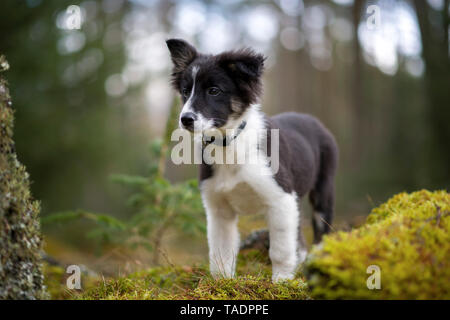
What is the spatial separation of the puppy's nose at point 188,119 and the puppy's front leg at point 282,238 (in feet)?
3.95

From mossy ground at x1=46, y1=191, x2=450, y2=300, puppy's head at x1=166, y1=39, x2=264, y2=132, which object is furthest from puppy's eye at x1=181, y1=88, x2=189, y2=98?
mossy ground at x1=46, y1=191, x2=450, y2=300

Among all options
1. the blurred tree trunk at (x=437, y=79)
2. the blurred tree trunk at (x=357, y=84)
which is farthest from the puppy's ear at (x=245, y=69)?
the blurred tree trunk at (x=357, y=84)

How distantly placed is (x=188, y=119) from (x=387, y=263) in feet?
6.79

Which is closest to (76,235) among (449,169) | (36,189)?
(36,189)

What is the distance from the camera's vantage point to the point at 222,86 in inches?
151

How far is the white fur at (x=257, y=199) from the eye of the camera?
382 centimetres

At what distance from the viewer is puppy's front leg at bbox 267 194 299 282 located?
152 inches

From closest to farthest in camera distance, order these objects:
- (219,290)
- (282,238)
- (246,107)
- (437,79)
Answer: (219,290)
(282,238)
(246,107)
(437,79)

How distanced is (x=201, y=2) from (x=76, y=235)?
11.1m

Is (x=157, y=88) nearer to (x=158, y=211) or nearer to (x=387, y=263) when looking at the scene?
(x=158, y=211)

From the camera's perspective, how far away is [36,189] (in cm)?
859

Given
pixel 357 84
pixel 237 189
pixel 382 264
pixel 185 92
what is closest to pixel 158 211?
pixel 237 189

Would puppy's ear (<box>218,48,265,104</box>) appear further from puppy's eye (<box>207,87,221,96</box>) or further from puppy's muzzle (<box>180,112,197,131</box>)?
puppy's muzzle (<box>180,112,197,131</box>)

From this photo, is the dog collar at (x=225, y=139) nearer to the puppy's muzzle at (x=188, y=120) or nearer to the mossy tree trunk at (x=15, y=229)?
the puppy's muzzle at (x=188, y=120)
